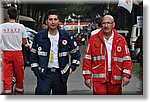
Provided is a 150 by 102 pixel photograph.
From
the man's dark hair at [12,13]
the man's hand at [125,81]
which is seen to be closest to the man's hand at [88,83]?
the man's hand at [125,81]

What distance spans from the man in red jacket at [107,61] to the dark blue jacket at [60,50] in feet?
0.56

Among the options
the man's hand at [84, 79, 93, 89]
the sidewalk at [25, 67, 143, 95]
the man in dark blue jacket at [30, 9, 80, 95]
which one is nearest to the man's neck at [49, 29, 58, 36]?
the man in dark blue jacket at [30, 9, 80, 95]

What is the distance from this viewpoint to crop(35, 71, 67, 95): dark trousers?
6.45 meters

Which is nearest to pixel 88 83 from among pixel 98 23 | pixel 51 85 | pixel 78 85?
pixel 78 85

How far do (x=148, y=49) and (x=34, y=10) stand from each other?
5.79ft

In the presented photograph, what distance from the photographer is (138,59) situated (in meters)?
6.46

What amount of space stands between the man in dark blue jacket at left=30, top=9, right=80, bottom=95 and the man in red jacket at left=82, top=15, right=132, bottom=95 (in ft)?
0.73

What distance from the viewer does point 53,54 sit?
253 inches

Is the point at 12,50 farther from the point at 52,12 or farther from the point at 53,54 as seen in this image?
the point at 52,12

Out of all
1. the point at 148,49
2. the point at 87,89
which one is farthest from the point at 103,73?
the point at 148,49

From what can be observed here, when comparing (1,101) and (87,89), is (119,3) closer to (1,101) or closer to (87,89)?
(87,89)

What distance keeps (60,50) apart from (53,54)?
118mm

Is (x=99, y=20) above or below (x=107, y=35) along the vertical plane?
above

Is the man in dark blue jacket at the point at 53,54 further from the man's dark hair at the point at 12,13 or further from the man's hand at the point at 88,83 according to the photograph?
the man's dark hair at the point at 12,13
